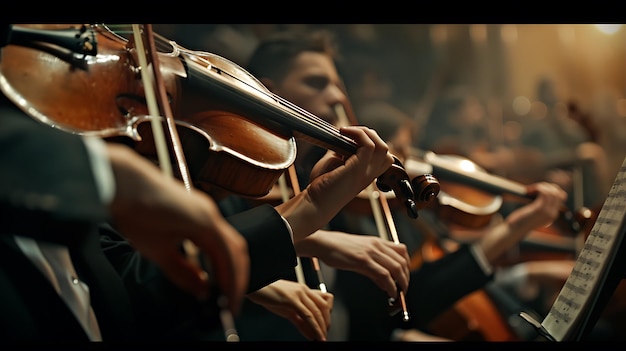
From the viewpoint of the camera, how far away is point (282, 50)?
138 cm

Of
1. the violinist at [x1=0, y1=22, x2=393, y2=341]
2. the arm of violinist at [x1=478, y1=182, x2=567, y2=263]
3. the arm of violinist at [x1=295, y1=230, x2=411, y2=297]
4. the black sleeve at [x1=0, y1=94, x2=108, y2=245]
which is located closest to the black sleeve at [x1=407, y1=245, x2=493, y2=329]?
the arm of violinist at [x1=478, y1=182, x2=567, y2=263]

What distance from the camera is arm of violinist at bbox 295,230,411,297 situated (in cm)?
122

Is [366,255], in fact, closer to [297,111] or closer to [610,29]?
[297,111]

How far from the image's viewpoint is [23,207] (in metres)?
0.77

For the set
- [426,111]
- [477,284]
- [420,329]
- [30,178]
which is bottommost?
[420,329]

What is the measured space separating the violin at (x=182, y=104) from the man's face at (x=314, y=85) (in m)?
0.19

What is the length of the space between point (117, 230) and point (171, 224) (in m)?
0.21

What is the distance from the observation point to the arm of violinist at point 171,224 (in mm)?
750

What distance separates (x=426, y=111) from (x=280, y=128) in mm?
1673

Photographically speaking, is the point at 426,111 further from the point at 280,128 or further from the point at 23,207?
the point at 23,207

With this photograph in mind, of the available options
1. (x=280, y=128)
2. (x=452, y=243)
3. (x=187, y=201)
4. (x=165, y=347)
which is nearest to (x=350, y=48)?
(x=452, y=243)

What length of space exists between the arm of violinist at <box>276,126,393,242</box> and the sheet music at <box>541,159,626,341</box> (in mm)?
366

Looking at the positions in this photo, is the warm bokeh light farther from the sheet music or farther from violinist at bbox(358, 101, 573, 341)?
the sheet music

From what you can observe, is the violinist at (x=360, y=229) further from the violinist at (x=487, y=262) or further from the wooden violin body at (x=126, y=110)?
the wooden violin body at (x=126, y=110)
